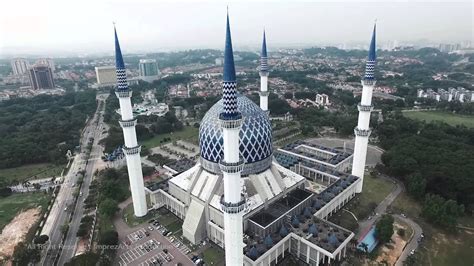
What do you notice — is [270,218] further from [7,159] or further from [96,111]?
[96,111]

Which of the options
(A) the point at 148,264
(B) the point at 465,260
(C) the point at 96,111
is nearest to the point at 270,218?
(A) the point at 148,264

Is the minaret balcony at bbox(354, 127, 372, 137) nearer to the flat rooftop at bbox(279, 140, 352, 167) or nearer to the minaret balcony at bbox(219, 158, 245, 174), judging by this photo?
the flat rooftop at bbox(279, 140, 352, 167)

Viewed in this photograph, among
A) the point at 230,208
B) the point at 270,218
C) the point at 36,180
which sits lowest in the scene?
the point at 36,180

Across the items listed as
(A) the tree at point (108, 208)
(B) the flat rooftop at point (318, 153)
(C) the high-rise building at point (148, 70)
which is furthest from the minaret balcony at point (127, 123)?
(C) the high-rise building at point (148, 70)

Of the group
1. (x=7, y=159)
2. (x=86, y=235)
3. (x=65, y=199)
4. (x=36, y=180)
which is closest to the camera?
(x=86, y=235)

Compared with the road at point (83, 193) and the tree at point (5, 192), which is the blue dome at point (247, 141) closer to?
the road at point (83, 193)

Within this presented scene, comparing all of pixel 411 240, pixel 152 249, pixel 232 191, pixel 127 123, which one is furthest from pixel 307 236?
pixel 127 123
